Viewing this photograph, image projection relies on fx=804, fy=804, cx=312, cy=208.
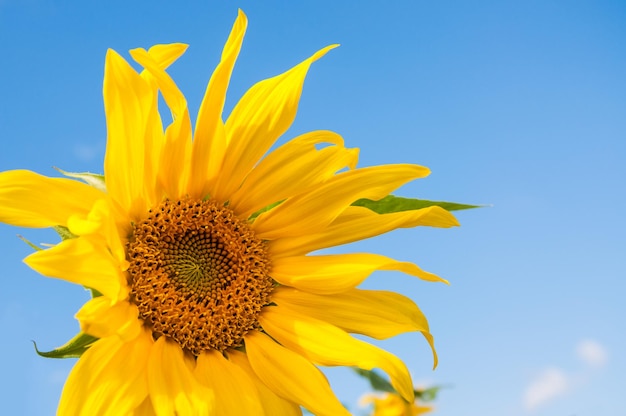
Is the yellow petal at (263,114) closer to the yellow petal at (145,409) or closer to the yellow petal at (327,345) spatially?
the yellow petal at (327,345)

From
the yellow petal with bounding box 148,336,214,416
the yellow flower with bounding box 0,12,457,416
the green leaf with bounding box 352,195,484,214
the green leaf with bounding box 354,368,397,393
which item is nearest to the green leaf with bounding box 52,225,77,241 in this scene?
the yellow flower with bounding box 0,12,457,416

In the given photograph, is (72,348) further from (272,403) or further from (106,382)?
(272,403)

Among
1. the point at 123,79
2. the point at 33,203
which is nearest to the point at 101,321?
the point at 33,203

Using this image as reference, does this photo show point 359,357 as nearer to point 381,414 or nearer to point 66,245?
point 66,245

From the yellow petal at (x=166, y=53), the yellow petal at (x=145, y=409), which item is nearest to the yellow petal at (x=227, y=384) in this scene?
the yellow petal at (x=145, y=409)

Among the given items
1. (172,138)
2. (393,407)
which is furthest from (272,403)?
(393,407)
